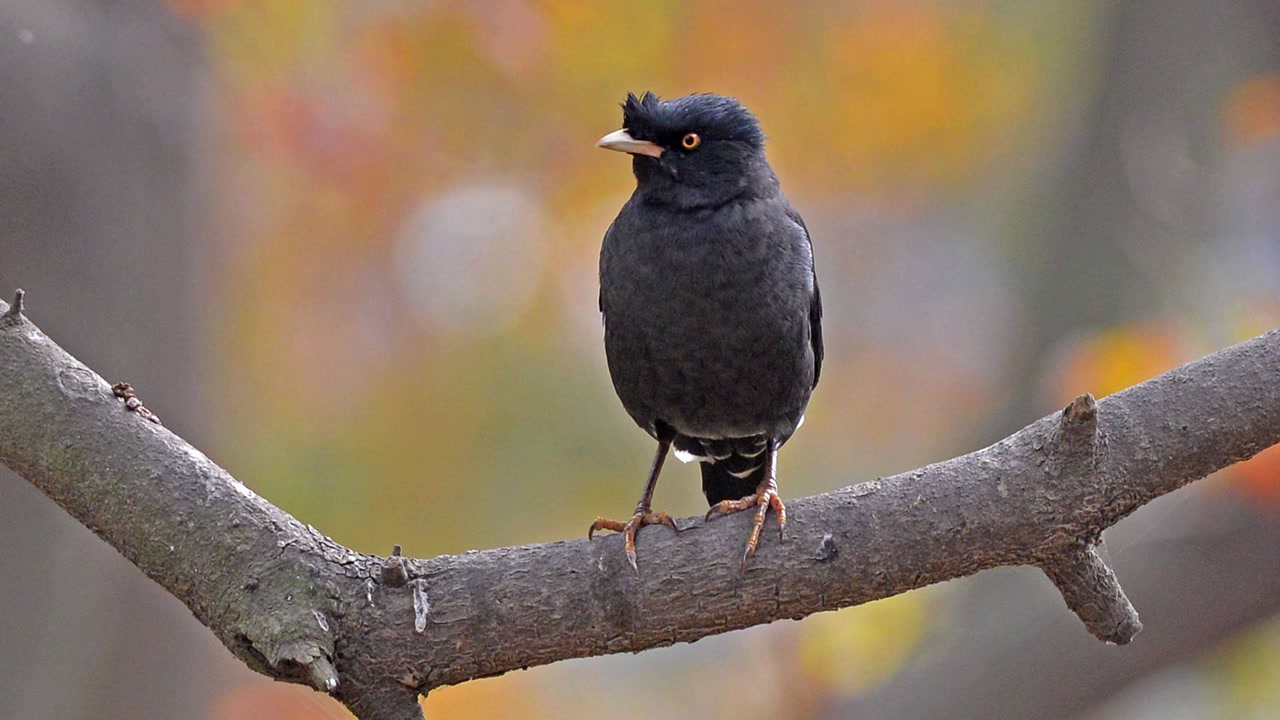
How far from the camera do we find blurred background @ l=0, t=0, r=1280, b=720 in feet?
16.5

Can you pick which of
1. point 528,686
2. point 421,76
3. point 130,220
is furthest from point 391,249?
point 130,220

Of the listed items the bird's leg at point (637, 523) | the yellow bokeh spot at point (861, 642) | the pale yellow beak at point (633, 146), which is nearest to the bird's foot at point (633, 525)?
the bird's leg at point (637, 523)

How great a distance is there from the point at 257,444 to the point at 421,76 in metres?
2.66

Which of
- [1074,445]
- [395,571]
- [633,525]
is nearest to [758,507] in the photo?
[633,525]

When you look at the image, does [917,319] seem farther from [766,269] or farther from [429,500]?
[766,269]

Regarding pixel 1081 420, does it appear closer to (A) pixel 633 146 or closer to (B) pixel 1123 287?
(A) pixel 633 146

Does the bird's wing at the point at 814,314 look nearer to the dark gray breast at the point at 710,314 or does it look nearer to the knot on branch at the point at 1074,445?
the dark gray breast at the point at 710,314

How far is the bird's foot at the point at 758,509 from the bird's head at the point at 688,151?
41.2 inches

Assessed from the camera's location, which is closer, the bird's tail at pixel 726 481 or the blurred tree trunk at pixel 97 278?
the bird's tail at pixel 726 481

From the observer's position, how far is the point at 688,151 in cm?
426

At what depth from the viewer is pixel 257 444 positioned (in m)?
8.41

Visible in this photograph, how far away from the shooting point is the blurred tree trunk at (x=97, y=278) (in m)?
4.81

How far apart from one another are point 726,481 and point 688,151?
3.83 feet

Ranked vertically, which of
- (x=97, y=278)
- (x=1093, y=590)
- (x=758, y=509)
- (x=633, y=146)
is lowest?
(x=1093, y=590)
